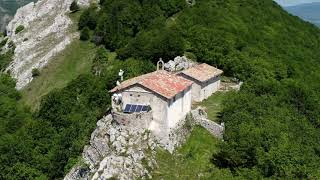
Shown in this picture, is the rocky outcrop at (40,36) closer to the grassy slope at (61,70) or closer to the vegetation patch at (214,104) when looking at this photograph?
the grassy slope at (61,70)

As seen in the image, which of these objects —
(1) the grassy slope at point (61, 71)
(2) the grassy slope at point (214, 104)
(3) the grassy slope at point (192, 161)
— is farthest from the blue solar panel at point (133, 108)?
(1) the grassy slope at point (61, 71)

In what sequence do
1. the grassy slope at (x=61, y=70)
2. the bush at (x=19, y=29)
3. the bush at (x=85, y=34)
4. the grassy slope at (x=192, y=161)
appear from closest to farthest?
1. the grassy slope at (x=192, y=161)
2. the grassy slope at (x=61, y=70)
3. the bush at (x=85, y=34)
4. the bush at (x=19, y=29)

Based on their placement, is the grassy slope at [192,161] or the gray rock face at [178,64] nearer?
the grassy slope at [192,161]

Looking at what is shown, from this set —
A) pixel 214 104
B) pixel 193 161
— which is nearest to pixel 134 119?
pixel 193 161

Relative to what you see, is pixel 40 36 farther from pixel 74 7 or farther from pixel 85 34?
pixel 85 34

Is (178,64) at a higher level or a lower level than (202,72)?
lower

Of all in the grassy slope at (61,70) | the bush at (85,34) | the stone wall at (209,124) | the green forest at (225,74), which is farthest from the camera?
the bush at (85,34)

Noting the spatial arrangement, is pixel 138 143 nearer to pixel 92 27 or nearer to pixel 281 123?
pixel 281 123

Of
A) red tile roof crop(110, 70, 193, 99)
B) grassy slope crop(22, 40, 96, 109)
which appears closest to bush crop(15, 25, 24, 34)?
grassy slope crop(22, 40, 96, 109)
